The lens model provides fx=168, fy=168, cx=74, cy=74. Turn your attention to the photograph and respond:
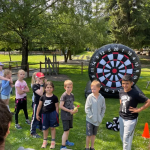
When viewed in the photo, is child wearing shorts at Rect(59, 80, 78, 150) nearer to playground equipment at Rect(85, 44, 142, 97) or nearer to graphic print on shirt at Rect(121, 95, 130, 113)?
graphic print on shirt at Rect(121, 95, 130, 113)

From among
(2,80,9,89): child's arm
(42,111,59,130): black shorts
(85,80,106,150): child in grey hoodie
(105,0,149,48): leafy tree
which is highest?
(105,0,149,48): leafy tree

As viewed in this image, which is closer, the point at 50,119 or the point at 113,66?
the point at 50,119

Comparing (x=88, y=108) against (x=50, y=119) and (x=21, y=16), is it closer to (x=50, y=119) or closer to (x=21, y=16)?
(x=50, y=119)

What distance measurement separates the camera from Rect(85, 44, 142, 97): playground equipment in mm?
6758

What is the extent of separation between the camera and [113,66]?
688 centimetres

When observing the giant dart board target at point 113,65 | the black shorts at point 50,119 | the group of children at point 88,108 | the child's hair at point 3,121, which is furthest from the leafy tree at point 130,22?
the child's hair at point 3,121

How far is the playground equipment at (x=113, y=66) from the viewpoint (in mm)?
6758

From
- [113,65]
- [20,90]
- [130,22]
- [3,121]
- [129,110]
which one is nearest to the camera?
[3,121]

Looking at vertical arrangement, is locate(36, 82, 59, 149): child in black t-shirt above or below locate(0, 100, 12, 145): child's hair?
below

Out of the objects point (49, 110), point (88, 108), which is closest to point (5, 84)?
point (49, 110)

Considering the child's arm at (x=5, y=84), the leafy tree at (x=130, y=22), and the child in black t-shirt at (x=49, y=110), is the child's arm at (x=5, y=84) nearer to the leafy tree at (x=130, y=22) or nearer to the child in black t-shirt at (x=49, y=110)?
the child in black t-shirt at (x=49, y=110)

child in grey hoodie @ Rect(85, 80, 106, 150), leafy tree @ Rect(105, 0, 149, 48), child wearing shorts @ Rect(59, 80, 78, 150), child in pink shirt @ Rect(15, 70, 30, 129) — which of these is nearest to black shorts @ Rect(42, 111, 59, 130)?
child wearing shorts @ Rect(59, 80, 78, 150)

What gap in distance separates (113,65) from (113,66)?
4 cm

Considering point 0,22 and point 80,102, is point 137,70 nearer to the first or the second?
point 80,102
